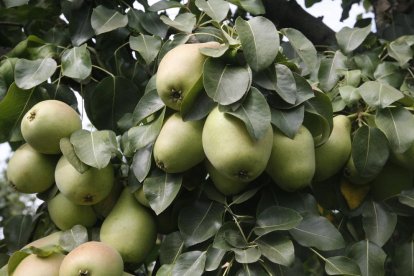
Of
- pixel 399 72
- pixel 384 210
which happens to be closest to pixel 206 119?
pixel 384 210

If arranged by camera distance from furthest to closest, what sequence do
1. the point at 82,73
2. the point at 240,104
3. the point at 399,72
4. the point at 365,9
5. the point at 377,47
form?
the point at 365,9, the point at 377,47, the point at 399,72, the point at 82,73, the point at 240,104

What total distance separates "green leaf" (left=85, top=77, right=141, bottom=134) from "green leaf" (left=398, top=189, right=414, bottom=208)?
60 centimetres

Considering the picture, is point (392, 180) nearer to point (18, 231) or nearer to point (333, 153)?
point (333, 153)

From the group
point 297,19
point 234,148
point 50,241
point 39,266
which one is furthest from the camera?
point 297,19

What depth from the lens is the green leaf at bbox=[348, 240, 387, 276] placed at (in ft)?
4.30

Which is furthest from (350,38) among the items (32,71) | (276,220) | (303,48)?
(32,71)

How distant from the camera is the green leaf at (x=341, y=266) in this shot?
1.22 m

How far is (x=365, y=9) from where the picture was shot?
9.19ft

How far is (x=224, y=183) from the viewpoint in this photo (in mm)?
1248

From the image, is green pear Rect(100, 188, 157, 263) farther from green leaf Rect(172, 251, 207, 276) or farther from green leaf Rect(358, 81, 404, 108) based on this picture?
green leaf Rect(358, 81, 404, 108)

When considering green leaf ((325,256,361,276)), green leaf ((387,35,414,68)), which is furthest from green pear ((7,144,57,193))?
green leaf ((387,35,414,68))

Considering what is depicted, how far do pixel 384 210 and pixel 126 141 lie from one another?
55 cm

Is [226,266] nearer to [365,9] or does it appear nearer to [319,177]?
[319,177]

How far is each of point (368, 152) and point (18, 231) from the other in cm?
79
